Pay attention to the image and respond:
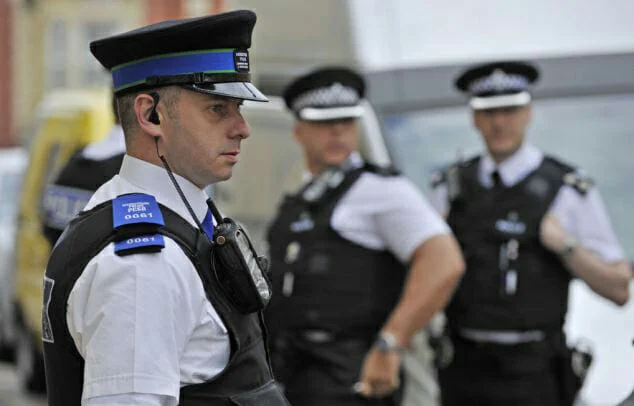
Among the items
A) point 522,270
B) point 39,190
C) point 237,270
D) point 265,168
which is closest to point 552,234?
point 522,270

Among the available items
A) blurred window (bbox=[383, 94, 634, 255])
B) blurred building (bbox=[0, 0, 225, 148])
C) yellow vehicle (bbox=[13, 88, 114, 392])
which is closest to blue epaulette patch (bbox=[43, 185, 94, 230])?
blurred window (bbox=[383, 94, 634, 255])

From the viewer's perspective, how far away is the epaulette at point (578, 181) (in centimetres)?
610

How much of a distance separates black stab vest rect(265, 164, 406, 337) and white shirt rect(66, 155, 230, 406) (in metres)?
2.68

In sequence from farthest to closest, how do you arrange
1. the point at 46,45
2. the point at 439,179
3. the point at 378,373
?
the point at 46,45 → the point at 439,179 → the point at 378,373

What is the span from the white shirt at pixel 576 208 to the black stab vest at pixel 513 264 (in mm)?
42

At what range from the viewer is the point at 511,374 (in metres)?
6.11

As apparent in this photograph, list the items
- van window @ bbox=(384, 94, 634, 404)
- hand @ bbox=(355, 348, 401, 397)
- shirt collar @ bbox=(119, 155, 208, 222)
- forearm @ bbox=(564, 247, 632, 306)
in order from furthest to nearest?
1. van window @ bbox=(384, 94, 634, 404)
2. forearm @ bbox=(564, 247, 632, 306)
3. hand @ bbox=(355, 348, 401, 397)
4. shirt collar @ bbox=(119, 155, 208, 222)

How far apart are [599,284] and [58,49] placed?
3472 cm

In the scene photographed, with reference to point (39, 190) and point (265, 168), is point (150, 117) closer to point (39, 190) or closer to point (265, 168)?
point (265, 168)

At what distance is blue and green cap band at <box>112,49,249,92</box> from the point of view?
3252 mm

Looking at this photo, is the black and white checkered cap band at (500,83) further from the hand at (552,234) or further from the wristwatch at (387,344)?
the wristwatch at (387,344)

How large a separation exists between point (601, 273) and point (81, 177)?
6.70 ft

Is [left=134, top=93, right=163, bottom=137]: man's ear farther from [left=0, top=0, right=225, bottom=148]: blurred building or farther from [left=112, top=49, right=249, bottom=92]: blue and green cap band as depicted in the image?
[left=0, top=0, right=225, bottom=148]: blurred building

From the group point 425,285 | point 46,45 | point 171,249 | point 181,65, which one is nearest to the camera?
point 171,249
